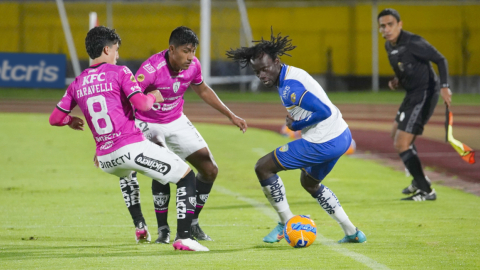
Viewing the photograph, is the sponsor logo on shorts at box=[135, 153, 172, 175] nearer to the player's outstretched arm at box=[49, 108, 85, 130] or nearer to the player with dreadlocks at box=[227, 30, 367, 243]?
the player's outstretched arm at box=[49, 108, 85, 130]

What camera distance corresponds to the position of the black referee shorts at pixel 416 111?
912 cm

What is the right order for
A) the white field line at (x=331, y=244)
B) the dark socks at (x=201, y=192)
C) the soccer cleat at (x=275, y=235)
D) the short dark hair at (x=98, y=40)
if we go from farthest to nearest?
the dark socks at (x=201, y=192) → the soccer cleat at (x=275, y=235) → the short dark hair at (x=98, y=40) → the white field line at (x=331, y=244)

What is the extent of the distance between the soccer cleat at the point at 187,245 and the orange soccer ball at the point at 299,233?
734 millimetres

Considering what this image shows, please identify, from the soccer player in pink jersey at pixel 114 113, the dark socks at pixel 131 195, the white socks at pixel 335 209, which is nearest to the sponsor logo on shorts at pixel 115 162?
the soccer player in pink jersey at pixel 114 113

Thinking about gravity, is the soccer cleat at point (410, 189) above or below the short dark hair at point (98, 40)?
below

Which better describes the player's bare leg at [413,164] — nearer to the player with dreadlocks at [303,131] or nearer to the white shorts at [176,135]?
the player with dreadlocks at [303,131]

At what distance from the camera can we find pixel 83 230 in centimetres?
711

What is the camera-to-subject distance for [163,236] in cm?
650

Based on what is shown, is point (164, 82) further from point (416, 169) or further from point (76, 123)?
point (416, 169)

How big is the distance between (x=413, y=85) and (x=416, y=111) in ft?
1.17

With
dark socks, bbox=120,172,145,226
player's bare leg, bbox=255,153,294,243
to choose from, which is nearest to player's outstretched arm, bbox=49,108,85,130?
dark socks, bbox=120,172,145,226

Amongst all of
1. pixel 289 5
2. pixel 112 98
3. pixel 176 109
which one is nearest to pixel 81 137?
pixel 176 109

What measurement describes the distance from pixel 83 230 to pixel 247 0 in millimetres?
28664

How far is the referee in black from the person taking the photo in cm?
907
